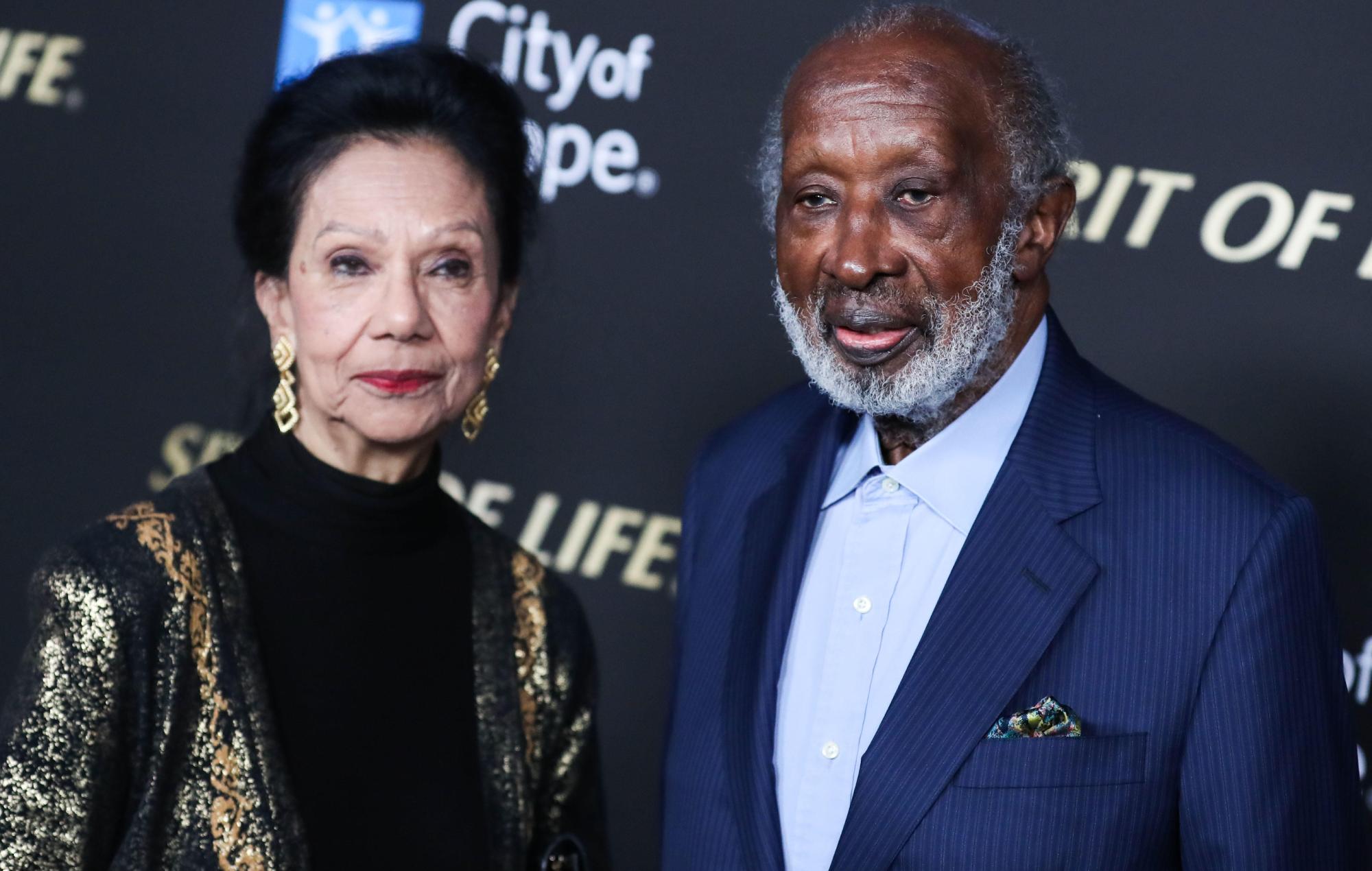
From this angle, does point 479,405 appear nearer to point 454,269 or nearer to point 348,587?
point 454,269

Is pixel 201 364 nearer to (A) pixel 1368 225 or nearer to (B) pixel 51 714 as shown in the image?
(B) pixel 51 714

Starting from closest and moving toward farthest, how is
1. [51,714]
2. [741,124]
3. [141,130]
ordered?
[51,714], [741,124], [141,130]

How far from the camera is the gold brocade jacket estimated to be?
71.2 inches

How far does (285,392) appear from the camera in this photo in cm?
213

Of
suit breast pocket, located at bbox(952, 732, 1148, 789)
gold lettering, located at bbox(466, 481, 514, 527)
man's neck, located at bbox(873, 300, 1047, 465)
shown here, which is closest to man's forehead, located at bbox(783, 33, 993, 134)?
man's neck, located at bbox(873, 300, 1047, 465)

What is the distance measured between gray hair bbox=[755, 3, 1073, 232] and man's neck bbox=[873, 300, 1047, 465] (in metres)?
0.14

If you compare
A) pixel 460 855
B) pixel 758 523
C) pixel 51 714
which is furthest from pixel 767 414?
pixel 51 714

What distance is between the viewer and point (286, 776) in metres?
1.93

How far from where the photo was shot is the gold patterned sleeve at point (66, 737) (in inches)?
70.9

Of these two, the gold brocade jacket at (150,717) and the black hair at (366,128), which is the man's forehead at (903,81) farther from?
the gold brocade jacket at (150,717)

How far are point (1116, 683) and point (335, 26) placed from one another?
2.22 metres

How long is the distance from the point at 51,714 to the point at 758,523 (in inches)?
35.7

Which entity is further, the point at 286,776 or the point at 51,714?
the point at 286,776

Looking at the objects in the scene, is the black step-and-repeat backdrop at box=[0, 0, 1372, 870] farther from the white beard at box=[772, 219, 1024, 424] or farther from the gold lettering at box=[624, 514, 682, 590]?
the white beard at box=[772, 219, 1024, 424]
